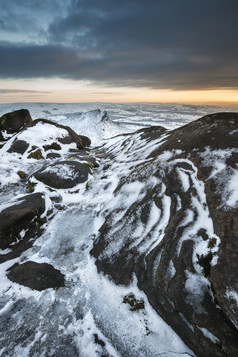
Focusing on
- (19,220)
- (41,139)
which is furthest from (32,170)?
(19,220)

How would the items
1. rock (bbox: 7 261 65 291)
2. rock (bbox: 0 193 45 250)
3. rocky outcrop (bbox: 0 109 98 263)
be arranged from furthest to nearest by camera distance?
rocky outcrop (bbox: 0 109 98 263) → rock (bbox: 0 193 45 250) → rock (bbox: 7 261 65 291)

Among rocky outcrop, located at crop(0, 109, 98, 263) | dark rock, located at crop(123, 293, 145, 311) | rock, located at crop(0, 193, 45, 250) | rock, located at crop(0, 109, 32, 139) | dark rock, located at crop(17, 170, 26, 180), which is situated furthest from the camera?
rock, located at crop(0, 109, 32, 139)

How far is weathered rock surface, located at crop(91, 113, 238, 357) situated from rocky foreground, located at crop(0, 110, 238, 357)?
53 mm

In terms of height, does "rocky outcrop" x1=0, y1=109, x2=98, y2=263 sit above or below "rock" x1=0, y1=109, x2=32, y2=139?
below

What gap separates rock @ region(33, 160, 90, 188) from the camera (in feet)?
78.6

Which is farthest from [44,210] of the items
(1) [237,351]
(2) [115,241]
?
(1) [237,351]

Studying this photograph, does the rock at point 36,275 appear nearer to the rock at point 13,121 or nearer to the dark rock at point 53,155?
the dark rock at point 53,155

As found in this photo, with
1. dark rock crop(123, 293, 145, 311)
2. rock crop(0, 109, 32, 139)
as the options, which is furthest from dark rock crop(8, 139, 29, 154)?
dark rock crop(123, 293, 145, 311)

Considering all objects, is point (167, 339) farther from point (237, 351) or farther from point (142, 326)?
point (237, 351)

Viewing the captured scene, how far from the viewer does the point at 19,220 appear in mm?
16281

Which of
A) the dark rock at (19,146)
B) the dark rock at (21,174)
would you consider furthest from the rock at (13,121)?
the dark rock at (21,174)

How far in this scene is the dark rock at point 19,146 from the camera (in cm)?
3391

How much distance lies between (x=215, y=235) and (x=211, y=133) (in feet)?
42.5

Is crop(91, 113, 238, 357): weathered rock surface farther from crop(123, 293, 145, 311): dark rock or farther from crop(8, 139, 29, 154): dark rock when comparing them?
crop(8, 139, 29, 154): dark rock
